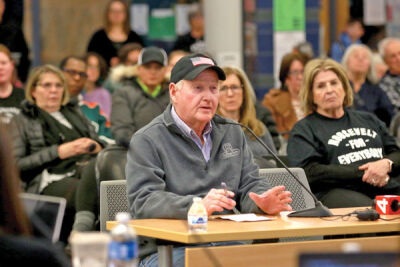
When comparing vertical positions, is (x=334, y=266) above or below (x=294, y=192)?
above

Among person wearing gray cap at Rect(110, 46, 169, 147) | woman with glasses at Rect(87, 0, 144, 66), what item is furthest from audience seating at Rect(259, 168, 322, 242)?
woman with glasses at Rect(87, 0, 144, 66)

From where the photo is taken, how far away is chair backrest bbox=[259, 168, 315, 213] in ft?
17.1

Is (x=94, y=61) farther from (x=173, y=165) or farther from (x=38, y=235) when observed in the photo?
(x=38, y=235)

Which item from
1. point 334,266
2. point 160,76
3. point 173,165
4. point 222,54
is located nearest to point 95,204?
point 173,165

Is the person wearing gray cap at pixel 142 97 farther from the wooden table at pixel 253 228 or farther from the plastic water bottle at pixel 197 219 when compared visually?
the plastic water bottle at pixel 197 219

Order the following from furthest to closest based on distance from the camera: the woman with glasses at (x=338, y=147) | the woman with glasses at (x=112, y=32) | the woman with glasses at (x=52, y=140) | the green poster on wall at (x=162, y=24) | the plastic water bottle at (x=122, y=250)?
the green poster on wall at (x=162, y=24), the woman with glasses at (x=112, y=32), the woman with glasses at (x=52, y=140), the woman with glasses at (x=338, y=147), the plastic water bottle at (x=122, y=250)

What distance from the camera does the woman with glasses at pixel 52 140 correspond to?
7215mm

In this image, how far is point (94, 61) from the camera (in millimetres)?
9875

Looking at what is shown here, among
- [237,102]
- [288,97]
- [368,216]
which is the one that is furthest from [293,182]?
[288,97]

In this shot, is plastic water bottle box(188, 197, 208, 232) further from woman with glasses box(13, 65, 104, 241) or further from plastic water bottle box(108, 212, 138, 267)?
woman with glasses box(13, 65, 104, 241)

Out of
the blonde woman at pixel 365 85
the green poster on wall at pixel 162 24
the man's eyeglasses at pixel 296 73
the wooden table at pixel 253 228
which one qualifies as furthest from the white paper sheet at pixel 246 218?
the green poster on wall at pixel 162 24

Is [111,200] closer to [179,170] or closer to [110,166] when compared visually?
[179,170]

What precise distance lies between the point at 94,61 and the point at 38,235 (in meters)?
7.52

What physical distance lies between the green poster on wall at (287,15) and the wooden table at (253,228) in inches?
249
